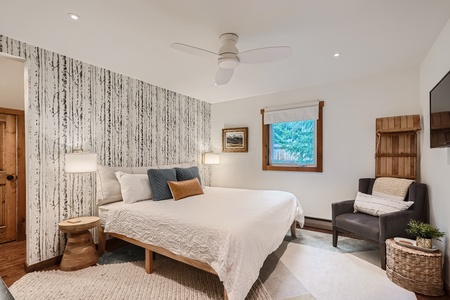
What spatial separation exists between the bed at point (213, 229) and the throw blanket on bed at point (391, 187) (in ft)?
4.07

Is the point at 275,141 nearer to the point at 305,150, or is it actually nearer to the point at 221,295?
the point at 305,150

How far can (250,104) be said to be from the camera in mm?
4656

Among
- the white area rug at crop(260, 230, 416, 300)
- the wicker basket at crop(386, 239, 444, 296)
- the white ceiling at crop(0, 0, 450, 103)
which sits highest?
the white ceiling at crop(0, 0, 450, 103)

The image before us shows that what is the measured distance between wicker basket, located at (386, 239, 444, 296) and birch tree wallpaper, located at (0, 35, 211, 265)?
357 centimetres

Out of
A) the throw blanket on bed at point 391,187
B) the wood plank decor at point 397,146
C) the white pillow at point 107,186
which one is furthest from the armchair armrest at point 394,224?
the white pillow at point 107,186

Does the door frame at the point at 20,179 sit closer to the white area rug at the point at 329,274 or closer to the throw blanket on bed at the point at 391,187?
the white area rug at the point at 329,274

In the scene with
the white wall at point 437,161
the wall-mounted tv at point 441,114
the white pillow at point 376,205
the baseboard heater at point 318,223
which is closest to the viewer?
the wall-mounted tv at point 441,114

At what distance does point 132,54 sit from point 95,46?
39 centimetres

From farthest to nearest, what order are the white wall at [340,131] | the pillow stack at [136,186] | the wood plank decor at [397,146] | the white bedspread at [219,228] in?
the white wall at [340,131] → the wood plank decor at [397,146] → the pillow stack at [136,186] → the white bedspread at [219,228]

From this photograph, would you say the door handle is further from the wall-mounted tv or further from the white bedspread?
the wall-mounted tv

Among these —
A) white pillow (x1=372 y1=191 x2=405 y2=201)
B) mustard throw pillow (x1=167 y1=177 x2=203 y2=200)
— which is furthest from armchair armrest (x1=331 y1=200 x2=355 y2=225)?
mustard throw pillow (x1=167 y1=177 x2=203 y2=200)

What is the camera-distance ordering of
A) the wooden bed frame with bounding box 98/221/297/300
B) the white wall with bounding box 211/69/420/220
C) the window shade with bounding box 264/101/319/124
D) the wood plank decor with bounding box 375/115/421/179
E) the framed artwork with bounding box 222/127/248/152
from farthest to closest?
the framed artwork with bounding box 222/127/248/152 < the window shade with bounding box 264/101/319/124 < the white wall with bounding box 211/69/420/220 < the wood plank decor with bounding box 375/115/421/179 < the wooden bed frame with bounding box 98/221/297/300

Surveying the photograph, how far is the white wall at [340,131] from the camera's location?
10.7 feet

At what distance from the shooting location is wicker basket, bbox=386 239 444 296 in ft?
6.56
